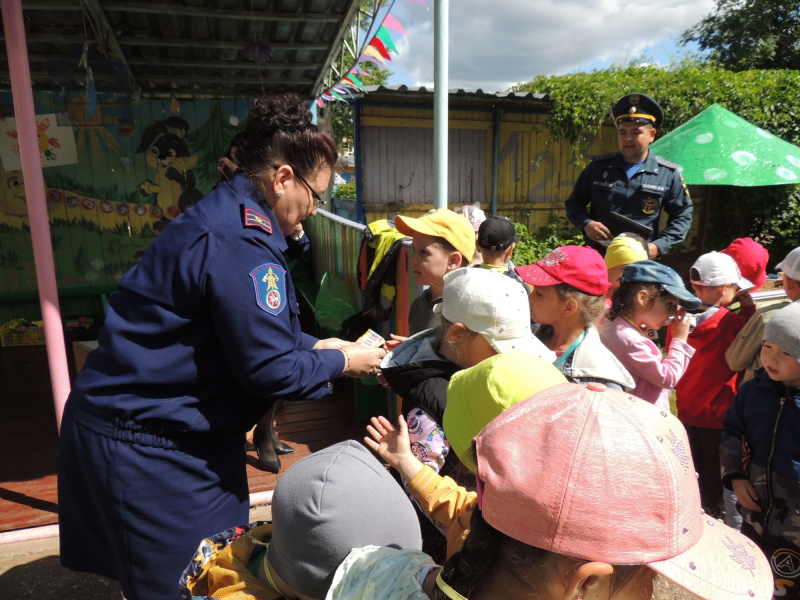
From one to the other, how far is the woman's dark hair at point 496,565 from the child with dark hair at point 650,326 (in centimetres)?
163

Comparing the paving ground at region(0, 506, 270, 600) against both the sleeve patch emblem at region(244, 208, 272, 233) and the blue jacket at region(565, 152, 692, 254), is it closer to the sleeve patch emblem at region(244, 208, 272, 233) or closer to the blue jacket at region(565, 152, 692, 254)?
the sleeve patch emblem at region(244, 208, 272, 233)

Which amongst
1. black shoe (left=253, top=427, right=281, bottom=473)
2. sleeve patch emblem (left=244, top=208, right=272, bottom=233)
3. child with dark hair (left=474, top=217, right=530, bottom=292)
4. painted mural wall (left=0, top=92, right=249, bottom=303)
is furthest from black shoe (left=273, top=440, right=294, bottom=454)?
painted mural wall (left=0, top=92, right=249, bottom=303)

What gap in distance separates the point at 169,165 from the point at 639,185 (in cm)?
558

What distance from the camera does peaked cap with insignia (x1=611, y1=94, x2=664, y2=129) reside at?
3.62 meters

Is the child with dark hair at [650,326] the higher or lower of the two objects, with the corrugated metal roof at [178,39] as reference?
lower

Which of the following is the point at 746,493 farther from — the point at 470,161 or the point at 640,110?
the point at 470,161

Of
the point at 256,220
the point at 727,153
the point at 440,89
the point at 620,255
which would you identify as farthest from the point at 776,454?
the point at 727,153

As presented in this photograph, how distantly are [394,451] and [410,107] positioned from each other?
756 cm

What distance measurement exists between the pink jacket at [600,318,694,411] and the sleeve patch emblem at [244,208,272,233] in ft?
5.25

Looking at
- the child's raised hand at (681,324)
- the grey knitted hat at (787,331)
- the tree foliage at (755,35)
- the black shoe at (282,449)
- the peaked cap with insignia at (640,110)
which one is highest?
the tree foliage at (755,35)

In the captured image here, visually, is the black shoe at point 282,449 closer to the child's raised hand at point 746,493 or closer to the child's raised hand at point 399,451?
the child's raised hand at point 399,451

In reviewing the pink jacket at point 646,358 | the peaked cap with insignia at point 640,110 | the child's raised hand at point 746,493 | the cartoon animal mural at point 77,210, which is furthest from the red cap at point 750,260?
the cartoon animal mural at point 77,210

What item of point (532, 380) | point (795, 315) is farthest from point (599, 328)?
point (532, 380)

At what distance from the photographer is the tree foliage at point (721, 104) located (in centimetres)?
890
